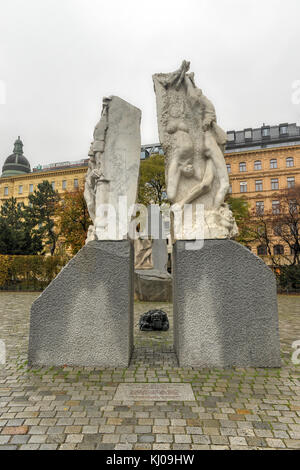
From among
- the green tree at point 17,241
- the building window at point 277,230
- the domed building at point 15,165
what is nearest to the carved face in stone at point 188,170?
the building window at point 277,230

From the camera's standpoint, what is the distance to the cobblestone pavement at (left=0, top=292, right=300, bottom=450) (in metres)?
2.61

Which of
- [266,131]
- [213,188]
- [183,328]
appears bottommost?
[183,328]

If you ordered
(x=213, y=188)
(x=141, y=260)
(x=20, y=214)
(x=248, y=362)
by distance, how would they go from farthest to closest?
(x=20, y=214) < (x=141, y=260) < (x=213, y=188) < (x=248, y=362)

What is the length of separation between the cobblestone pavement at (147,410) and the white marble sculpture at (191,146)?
A: 82.8 inches

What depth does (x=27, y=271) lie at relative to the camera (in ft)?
70.2

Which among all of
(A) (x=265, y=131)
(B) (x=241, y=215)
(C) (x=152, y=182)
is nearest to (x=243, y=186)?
(A) (x=265, y=131)

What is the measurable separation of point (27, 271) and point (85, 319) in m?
18.2

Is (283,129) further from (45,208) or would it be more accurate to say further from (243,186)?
(45,208)

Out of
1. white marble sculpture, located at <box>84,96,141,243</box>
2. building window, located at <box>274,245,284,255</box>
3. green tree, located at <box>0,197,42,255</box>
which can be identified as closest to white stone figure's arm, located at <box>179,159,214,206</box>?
white marble sculpture, located at <box>84,96,141,243</box>

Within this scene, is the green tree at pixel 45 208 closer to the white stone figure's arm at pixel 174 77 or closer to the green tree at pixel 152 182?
the green tree at pixel 152 182

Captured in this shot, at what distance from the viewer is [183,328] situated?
15.3 feet
